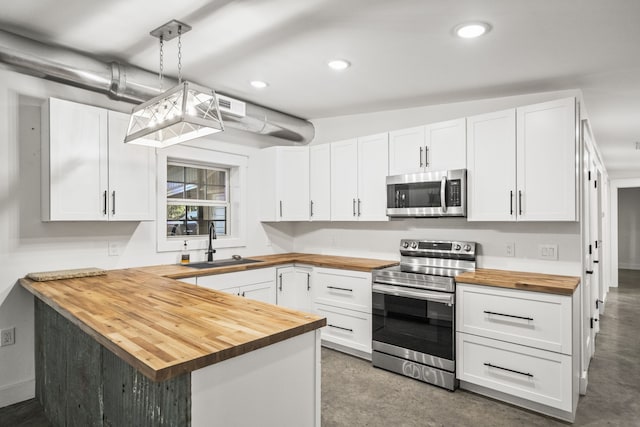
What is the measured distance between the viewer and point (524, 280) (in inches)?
105

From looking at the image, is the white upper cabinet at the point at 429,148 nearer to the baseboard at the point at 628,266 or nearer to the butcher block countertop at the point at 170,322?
the butcher block countertop at the point at 170,322

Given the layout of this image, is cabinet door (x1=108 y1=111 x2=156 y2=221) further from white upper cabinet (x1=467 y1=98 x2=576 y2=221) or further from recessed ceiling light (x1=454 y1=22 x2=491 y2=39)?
white upper cabinet (x1=467 y1=98 x2=576 y2=221)

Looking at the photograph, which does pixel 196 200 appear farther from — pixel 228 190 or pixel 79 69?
pixel 79 69

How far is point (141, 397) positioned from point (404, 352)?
223 centimetres

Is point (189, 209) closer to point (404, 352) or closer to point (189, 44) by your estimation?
point (189, 44)

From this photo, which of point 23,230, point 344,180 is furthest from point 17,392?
point 344,180

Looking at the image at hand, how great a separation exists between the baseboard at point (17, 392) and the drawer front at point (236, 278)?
4.45ft

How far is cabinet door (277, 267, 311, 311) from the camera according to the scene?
3844 mm

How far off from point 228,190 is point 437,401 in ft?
9.77

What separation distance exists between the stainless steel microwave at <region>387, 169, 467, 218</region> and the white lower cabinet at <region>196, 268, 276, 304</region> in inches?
53.8

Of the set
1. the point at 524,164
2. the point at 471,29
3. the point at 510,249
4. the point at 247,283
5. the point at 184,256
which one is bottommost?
the point at 247,283

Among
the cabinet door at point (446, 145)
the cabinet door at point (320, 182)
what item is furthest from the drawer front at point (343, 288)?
the cabinet door at point (446, 145)

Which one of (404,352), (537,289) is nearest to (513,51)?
(537,289)

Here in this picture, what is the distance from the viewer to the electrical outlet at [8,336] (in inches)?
104
